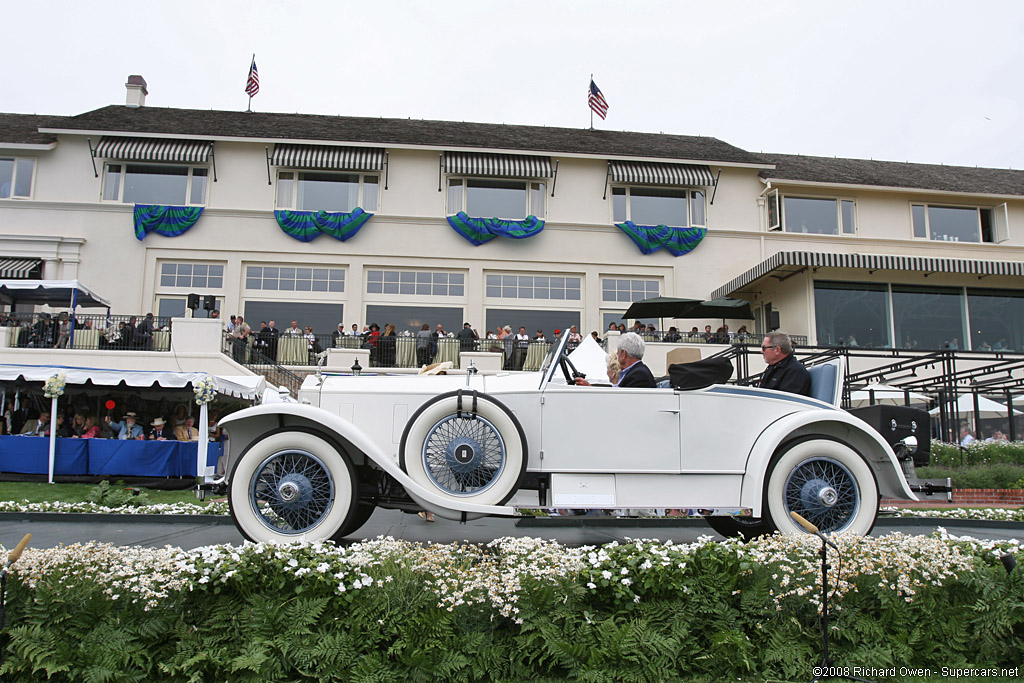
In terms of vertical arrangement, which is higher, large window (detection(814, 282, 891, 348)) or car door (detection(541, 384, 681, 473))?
large window (detection(814, 282, 891, 348))

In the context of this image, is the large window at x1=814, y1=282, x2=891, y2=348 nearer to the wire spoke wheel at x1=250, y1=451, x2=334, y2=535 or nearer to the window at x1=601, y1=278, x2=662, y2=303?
the window at x1=601, y1=278, x2=662, y2=303

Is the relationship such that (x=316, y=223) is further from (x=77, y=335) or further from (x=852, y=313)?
(x=852, y=313)

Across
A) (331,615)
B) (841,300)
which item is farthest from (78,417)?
(841,300)

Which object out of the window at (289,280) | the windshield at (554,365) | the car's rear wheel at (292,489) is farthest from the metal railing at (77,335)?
the windshield at (554,365)

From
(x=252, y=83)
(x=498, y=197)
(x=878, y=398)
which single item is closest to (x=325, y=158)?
(x=498, y=197)

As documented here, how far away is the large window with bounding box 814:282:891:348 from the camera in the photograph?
2330 centimetres

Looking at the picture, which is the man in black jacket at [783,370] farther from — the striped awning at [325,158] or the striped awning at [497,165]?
the striped awning at [325,158]

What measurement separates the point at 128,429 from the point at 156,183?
44.0 feet

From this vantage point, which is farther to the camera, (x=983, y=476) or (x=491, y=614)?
(x=983, y=476)

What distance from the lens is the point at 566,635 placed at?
11.0 ft

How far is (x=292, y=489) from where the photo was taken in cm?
469

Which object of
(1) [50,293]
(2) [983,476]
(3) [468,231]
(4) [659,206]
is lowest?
(2) [983,476]

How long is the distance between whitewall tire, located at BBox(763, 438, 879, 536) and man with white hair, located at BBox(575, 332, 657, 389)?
45.9 inches

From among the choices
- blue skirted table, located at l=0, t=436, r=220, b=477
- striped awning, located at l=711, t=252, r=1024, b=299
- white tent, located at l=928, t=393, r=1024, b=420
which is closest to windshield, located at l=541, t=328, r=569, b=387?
blue skirted table, located at l=0, t=436, r=220, b=477
